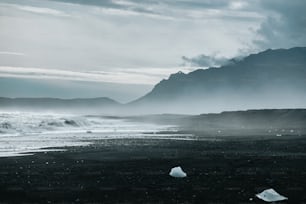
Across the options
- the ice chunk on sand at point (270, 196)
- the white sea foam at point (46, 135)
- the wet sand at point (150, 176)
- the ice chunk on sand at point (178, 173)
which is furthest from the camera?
the white sea foam at point (46, 135)

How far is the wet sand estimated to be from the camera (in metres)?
21.8

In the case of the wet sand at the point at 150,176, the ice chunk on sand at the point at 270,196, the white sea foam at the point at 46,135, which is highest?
the white sea foam at the point at 46,135

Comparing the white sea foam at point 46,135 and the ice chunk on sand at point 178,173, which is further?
the white sea foam at point 46,135

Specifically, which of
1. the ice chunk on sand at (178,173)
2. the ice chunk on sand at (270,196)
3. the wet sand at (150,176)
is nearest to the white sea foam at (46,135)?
the wet sand at (150,176)

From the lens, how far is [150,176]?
27.2 m

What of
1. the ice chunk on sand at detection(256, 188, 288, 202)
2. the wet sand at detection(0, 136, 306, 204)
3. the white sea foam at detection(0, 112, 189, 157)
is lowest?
the ice chunk on sand at detection(256, 188, 288, 202)

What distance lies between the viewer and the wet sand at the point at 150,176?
21.8m

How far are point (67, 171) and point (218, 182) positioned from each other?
8778mm

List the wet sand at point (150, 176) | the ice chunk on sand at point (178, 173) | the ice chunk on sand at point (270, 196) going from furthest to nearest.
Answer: the ice chunk on sand at point (178, 173), the wet sand at point (150, 176), the ice chunk on sand at point (270, 196)

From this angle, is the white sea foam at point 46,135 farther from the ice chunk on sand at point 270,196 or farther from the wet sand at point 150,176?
the ice chunk on sand at point 270,196

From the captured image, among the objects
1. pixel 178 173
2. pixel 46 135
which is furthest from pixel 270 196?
pixel 46 135

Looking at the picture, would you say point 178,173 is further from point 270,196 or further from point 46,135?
point 46,135

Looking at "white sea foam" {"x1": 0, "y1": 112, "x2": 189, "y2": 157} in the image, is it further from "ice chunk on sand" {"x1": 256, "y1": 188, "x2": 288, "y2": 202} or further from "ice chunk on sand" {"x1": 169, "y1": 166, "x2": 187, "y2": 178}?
"ice chunk on sand" {"x1": 256, "y1": 188, "x2": 288, "y2": 202}

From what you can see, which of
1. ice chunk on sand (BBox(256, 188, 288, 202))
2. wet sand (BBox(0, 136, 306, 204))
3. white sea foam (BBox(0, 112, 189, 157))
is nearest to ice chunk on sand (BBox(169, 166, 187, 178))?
wet sand (BBox(0, 136, 306, 204))
